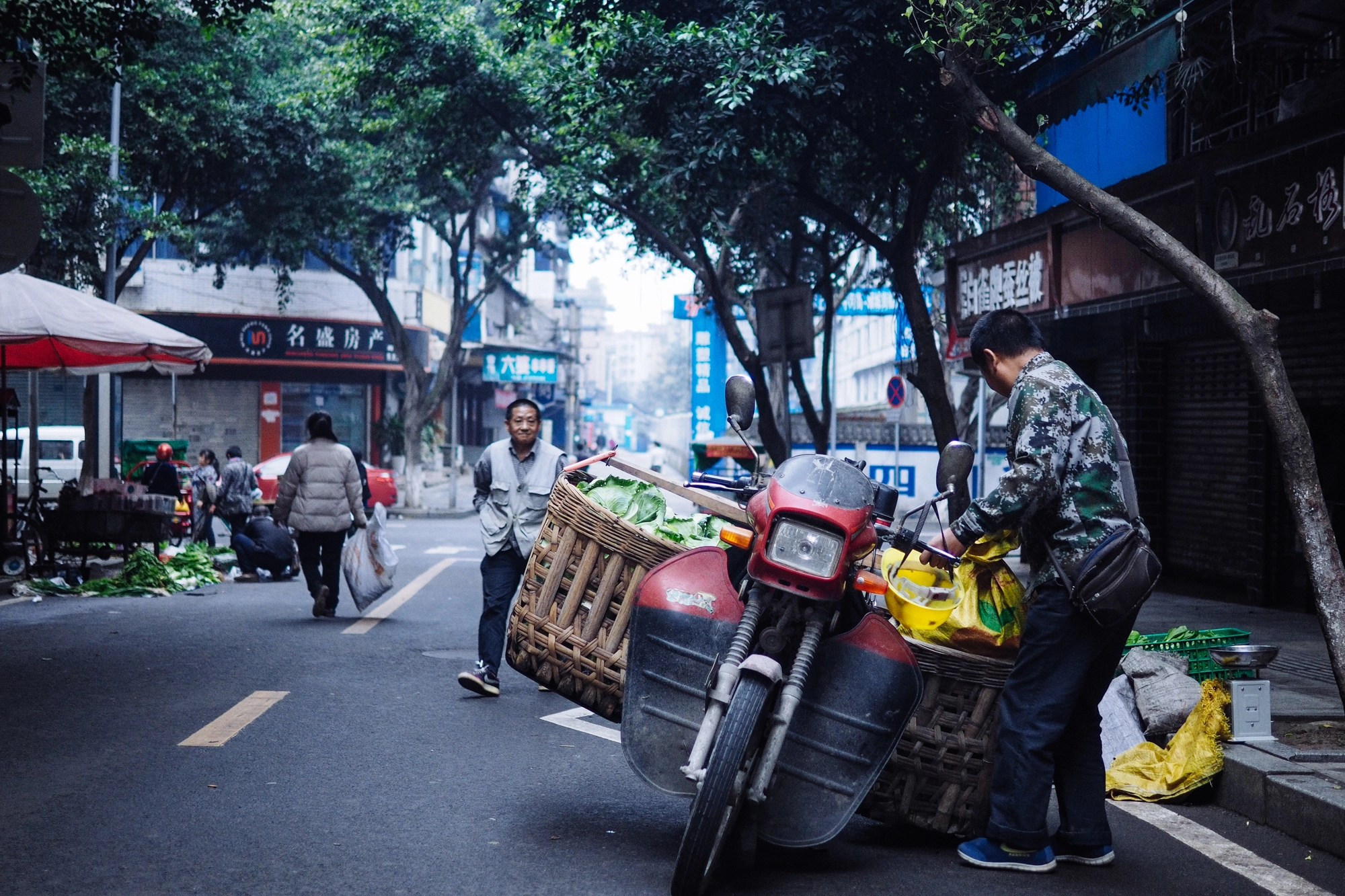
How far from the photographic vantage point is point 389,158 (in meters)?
24.6

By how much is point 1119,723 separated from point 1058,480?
2044mm

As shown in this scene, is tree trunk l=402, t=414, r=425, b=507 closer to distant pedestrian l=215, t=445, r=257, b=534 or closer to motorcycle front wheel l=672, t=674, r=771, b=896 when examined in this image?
distant pedestrian l=215, t=445, r=257, b=534

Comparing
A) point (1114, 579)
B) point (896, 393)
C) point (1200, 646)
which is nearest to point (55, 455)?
point (896, 393)

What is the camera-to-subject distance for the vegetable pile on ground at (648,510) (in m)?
4.67

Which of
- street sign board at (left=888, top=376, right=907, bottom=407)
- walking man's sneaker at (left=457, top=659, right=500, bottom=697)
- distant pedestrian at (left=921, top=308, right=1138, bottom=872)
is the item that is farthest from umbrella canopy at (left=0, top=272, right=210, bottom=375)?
street sign board at (left=888, top=376, right=907, bottom=407)

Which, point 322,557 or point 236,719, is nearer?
point 236,719

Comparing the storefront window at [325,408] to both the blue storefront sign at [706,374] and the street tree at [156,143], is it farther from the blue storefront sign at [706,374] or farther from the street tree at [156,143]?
the street tree at [156,143]

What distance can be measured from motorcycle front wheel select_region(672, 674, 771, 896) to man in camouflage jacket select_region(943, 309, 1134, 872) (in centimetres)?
89

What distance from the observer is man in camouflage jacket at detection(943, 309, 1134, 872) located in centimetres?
405

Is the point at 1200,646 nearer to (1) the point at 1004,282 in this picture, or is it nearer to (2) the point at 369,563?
(2) the point at 369,563

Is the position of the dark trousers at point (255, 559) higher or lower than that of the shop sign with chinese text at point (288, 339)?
lower

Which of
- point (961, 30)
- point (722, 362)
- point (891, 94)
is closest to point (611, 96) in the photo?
point (891, 94)

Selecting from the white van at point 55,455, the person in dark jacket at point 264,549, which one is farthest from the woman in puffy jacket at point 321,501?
the white van at point 55,455

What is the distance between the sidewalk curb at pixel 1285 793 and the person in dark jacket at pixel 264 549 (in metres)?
10.5
